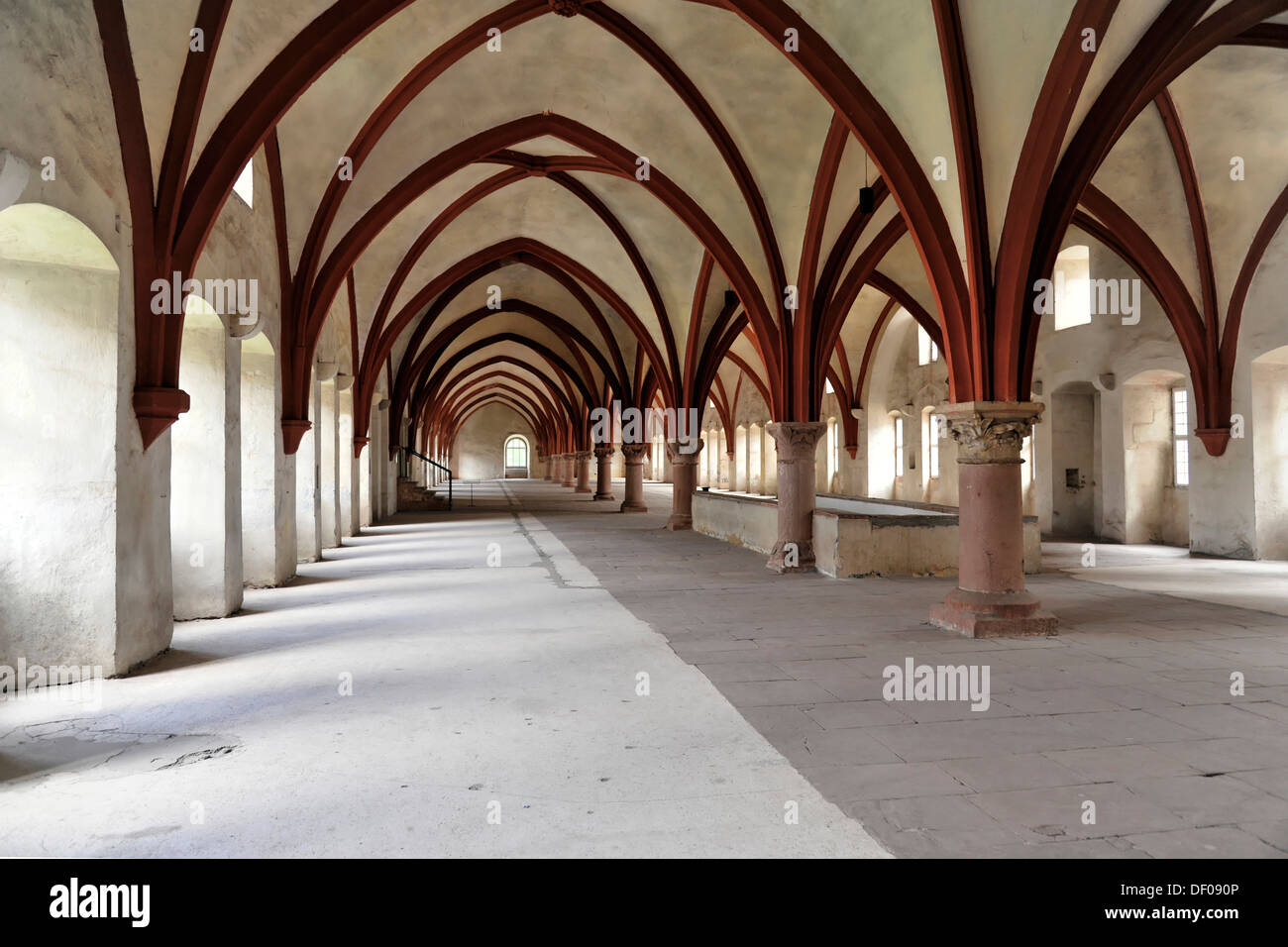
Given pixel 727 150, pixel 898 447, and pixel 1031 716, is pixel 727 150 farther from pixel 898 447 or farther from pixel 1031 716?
pixel 898 447

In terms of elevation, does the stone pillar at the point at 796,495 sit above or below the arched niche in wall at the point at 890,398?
below

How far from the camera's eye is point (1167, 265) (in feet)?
41.5

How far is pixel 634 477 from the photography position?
75.7ft

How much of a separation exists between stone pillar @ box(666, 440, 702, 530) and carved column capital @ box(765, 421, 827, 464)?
5.74 meters

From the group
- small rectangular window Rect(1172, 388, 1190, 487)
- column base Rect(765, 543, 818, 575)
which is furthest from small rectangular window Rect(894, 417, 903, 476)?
column base Rect(765, 543, 818, 575)

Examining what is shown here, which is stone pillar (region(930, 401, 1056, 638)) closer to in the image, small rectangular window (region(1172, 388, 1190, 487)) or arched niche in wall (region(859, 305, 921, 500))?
small rectangular window (region(1172, 388, 1190, 487))

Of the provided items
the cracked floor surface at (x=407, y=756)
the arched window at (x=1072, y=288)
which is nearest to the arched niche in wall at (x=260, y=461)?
the cracked floor surface at (x=407, y=756)

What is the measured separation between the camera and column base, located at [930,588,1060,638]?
6.79 meters

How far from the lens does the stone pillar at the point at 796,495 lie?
11.1m

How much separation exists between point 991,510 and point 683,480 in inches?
446

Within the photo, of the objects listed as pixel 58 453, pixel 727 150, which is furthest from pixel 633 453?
pixel 58 453

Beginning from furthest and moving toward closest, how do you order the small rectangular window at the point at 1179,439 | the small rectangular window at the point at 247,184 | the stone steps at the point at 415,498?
the stone steps at the point at 415,498
the small rectangular window at the point at 1179,439
the small rectangular window at the point at 247,184

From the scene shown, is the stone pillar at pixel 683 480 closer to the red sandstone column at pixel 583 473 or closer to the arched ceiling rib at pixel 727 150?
the arched ceiling rib at pixel 727 150

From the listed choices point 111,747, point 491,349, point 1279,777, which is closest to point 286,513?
point 111,747
